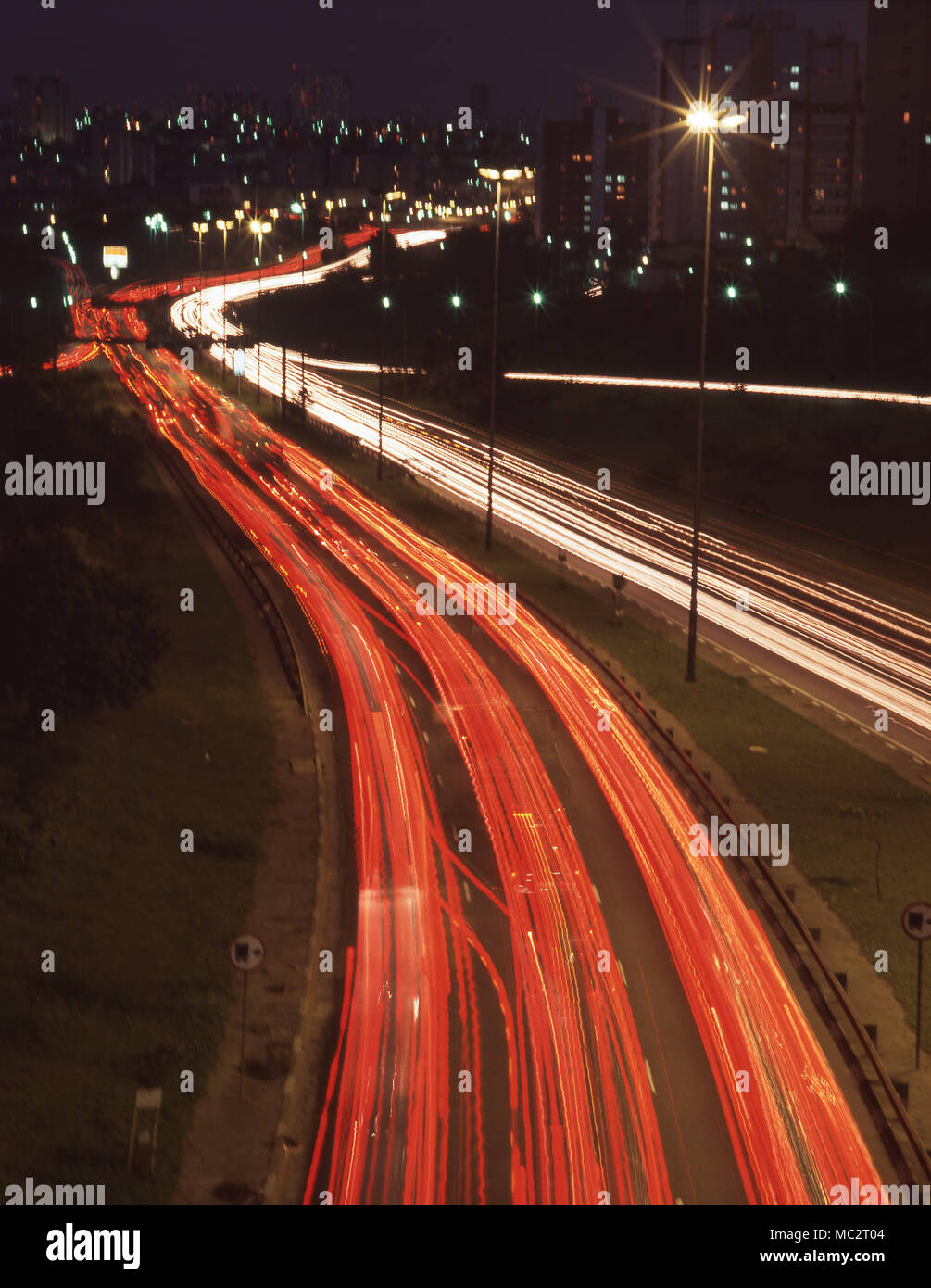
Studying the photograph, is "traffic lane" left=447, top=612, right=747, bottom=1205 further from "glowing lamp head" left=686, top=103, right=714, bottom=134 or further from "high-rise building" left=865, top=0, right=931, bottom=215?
"high-rise building" left=865, top=0, right=931, bottom=215

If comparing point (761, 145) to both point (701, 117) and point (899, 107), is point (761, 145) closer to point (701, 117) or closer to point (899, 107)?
point (899, 107)

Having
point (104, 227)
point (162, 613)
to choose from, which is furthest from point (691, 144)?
point (162, 613)

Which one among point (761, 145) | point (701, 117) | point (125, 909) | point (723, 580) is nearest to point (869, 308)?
point (723, 580)

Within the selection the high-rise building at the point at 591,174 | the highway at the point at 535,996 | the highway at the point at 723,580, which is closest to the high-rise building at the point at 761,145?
the high-rise building at the point at 591,174

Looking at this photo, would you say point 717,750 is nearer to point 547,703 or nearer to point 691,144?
point 547,703

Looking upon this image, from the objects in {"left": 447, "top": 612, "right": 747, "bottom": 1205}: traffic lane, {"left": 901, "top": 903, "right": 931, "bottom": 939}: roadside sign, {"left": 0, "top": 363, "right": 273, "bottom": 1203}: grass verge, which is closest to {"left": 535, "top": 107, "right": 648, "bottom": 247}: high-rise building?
{"left": 0, "top": 363, "right": 273, "bottom": 1203}: grass verge

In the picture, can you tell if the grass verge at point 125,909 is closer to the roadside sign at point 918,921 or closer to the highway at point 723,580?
the roadside sign at point 918,921
